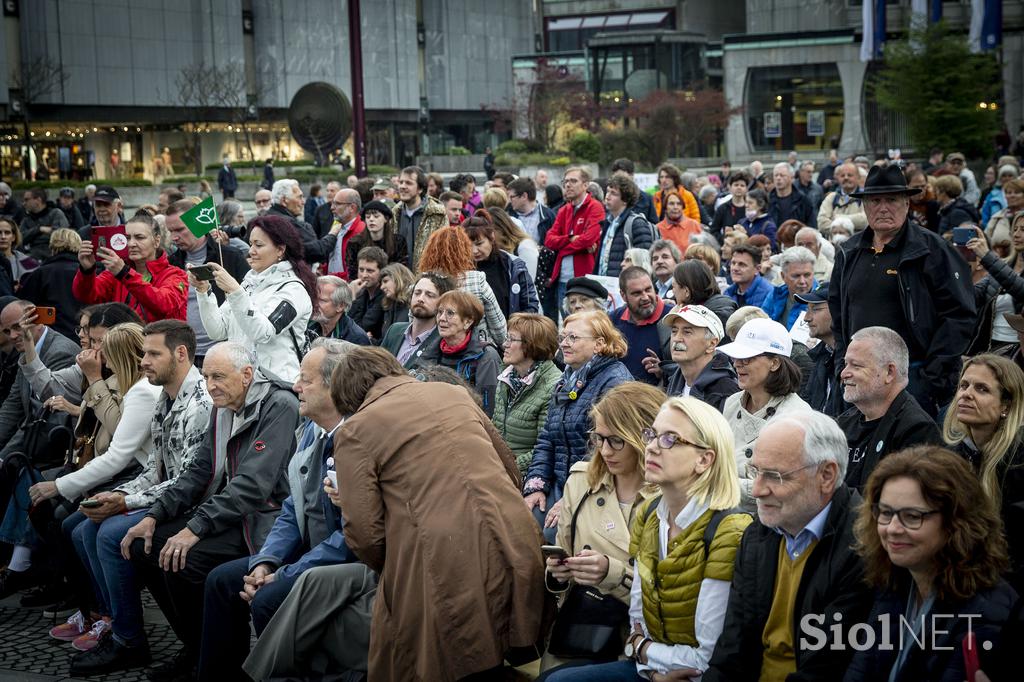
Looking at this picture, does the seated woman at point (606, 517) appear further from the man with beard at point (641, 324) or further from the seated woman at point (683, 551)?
the man with beard at point (641, 324)

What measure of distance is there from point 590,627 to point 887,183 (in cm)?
335

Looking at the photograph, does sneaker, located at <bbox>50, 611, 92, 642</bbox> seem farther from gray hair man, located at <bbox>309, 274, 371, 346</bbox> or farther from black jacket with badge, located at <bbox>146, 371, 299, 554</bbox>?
gray hair man, located at <bbox>309, 274, 371, 346</bbox>

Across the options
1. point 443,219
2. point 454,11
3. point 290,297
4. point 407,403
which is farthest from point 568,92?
point 407,403

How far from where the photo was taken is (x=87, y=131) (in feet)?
168

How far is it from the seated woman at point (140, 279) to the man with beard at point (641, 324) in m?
3.71

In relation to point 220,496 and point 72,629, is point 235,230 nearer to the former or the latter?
point 72,629

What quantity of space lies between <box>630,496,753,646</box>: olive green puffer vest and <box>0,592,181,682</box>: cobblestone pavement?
→ 3424 millimetres

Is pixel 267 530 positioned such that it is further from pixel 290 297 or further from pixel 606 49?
pixel 606 49

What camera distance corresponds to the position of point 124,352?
23.7ft

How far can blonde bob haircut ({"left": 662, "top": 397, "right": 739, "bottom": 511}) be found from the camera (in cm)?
437

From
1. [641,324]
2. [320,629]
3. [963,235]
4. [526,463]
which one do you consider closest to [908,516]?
[320,629]

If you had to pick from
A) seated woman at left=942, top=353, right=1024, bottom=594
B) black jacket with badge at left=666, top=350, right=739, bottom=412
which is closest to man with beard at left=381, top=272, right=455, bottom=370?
black jacket with badge at left=666, top=350, right=739, bottom=412

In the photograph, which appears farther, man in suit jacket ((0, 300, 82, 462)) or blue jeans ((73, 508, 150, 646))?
man in suit jacket ((0, 300, 82, 462))

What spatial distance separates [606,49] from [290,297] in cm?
4242
